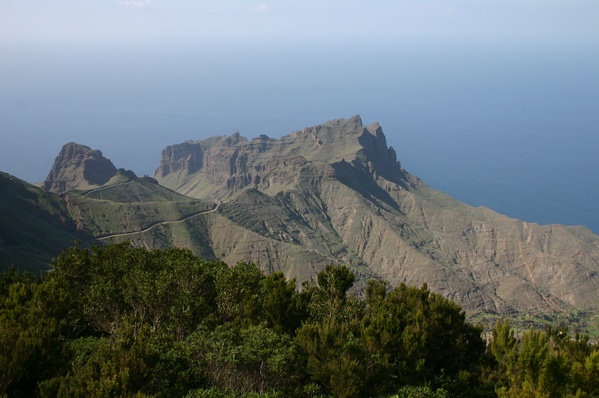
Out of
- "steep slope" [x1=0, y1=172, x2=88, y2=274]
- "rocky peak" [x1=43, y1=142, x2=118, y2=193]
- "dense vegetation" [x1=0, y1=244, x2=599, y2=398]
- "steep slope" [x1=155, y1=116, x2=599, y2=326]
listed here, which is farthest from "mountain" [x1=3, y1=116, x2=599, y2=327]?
"dense vegetation" [x1=0, y1=244, x2=599, y2=398]

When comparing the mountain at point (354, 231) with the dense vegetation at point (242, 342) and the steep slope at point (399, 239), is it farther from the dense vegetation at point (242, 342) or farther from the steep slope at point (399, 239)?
the dense vegetation at point (242, 342)

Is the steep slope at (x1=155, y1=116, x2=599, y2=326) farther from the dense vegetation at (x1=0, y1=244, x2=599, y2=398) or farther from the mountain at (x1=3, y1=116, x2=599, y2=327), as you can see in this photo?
the dense vegetation at (x1=0, y1=244, x2=599, y2=398)

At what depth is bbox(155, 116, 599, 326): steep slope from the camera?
111625 millimetres

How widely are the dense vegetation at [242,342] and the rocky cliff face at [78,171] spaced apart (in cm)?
12148

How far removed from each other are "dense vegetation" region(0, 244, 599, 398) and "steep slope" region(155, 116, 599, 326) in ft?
225

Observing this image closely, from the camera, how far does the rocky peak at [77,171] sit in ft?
500

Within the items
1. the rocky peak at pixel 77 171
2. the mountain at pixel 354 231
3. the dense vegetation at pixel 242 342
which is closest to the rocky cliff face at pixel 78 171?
the rocky peak at pixel 77 171

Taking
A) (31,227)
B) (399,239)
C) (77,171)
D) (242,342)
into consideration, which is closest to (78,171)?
(77,171)

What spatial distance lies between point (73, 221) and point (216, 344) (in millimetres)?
94417

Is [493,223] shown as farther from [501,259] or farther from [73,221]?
[73,221]

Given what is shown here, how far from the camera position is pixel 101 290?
3136 cm

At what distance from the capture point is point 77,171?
156 metres

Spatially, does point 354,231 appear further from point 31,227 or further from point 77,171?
point 77,171

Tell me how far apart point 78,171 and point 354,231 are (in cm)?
8917
